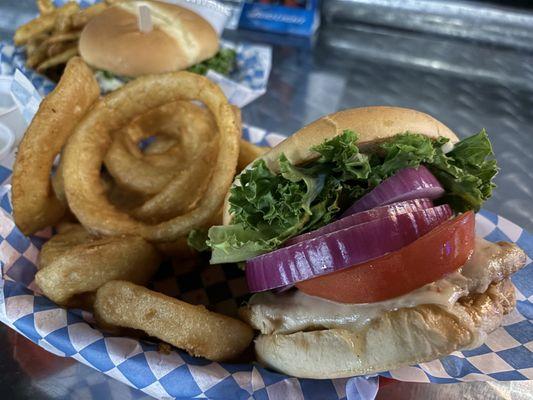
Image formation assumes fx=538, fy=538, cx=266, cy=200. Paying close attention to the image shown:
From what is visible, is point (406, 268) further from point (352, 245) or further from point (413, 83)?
point (413, 83)

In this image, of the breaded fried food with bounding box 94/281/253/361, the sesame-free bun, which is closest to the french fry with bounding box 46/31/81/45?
the breaded fried food with bounding box 94/281/253/361

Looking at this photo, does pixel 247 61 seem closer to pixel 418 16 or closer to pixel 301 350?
pixel 418 16

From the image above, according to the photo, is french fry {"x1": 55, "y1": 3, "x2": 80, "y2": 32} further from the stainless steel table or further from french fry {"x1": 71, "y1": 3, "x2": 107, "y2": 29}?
the stainless steel table

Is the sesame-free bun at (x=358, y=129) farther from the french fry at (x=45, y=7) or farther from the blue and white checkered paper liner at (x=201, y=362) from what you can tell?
the french fry at (x=45, y=7)

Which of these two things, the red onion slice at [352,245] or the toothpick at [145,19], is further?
the toothpick at [145,19]

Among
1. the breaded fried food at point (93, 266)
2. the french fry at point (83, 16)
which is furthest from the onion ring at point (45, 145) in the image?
the french fry at point (83, 16)

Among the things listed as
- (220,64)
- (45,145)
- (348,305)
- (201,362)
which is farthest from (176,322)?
(220,64)
